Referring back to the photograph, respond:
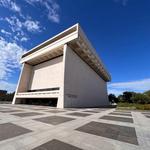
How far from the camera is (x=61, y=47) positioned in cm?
2605

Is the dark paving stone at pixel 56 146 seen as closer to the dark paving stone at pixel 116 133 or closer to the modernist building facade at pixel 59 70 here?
the dark paving stone at pixel 116 133

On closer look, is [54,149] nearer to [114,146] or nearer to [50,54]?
[114,146]

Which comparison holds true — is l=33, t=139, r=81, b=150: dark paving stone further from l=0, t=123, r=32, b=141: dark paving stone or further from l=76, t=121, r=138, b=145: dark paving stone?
l=76, t=121, r=138, b=145: dark paving stone

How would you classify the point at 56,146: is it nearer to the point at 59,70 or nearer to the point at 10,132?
the point at 10,132

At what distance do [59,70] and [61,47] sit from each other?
569 cm

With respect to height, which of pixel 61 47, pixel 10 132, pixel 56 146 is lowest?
pixel 56 146

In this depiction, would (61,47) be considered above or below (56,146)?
above

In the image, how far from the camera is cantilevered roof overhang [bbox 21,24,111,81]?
2364 centimetres

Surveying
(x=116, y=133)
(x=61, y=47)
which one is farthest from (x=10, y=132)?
(x=61, y=47)

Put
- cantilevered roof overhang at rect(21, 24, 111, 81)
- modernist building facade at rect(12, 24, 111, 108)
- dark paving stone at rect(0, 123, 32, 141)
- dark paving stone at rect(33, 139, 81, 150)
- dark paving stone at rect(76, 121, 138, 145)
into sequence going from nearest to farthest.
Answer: dark paving stone at rect(33, 139, 81, 150) < dark paving stone at rect(0, 123, 32, 141) < dark paving stone at rect(76, 121, 138, 145) < modernist building facade at rect(12, 24, 111, 108) < cantilevered roof overhang at rect(21, 24, 111, 81)

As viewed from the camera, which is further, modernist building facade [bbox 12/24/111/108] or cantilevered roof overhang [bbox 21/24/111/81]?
cantilevered roof overhang [bbox 21/24/111/81]

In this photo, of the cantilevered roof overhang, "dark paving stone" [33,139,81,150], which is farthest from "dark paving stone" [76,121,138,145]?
the cantilevered roof overhang

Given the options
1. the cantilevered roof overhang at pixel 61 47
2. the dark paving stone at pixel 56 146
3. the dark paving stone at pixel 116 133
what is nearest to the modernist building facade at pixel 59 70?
the cantilevered roof overhang at pixel 61 47

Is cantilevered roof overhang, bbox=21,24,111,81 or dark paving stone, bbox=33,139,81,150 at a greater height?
cantilevered roof overhang, bbox=21,24,111,81
